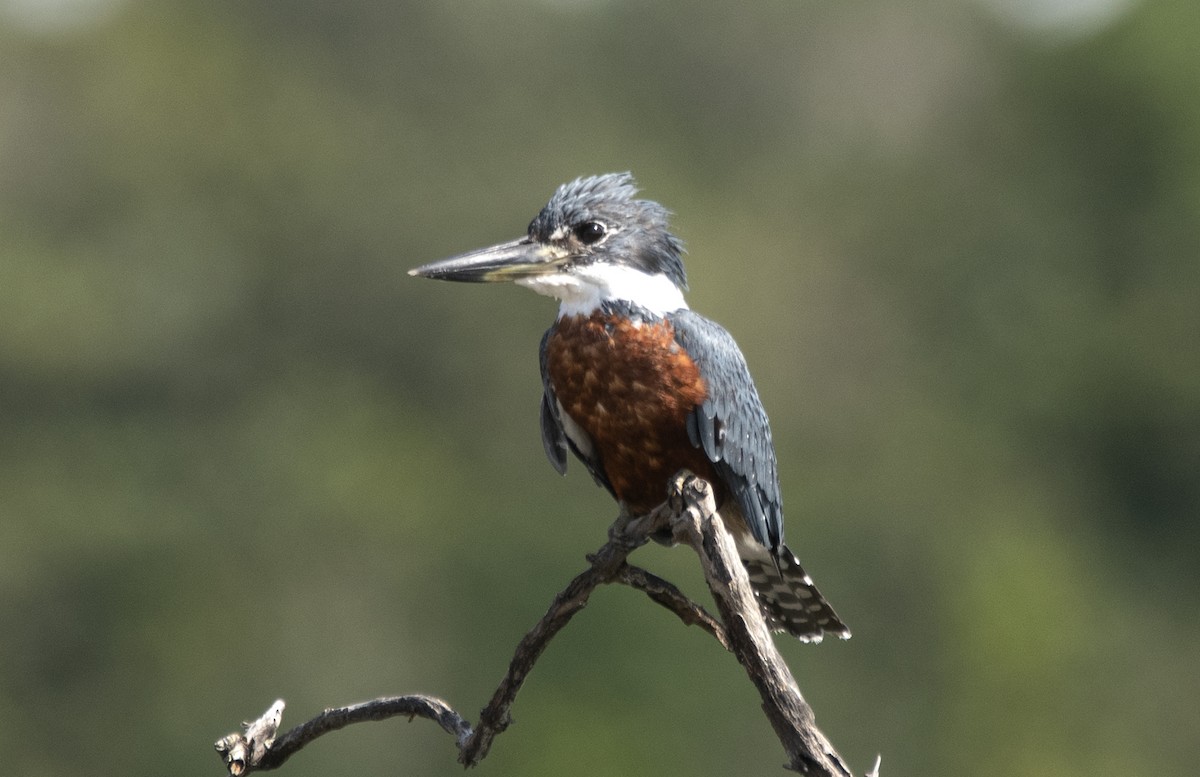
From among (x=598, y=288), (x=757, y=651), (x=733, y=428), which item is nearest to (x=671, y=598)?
(x=757, y=651)

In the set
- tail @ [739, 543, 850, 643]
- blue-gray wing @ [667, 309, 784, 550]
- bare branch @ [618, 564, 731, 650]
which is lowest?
bare branch @ [618, 564, 731, 650]

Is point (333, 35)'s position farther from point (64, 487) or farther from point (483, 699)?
point (483, 699)

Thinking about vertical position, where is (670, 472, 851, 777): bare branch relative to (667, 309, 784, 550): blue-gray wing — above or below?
below

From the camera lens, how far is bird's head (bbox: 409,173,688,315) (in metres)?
7.50

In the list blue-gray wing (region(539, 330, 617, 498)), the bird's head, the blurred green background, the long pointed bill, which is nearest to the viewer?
the long pointed bill

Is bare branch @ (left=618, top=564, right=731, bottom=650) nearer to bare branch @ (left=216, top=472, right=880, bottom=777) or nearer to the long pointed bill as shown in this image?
bare branch @ (left=216, top=472, right=880, bottom=777)

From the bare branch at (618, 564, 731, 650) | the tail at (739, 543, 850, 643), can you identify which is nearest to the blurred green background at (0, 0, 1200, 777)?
the tail at (739, 543, 850, 643)

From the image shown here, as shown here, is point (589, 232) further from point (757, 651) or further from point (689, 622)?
point (757, 651)

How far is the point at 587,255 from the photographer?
24.8 feet

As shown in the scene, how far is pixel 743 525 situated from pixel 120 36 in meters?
44.3

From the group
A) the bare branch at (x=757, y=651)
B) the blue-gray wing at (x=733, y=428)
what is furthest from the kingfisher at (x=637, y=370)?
the bare branch at (x=757, y=651)

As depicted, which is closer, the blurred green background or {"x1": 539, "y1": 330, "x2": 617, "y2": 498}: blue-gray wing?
{"x1": 539, "y1": 330, "x2": 617, "y2": 498}: blue-gray wing

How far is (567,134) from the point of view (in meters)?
42.7

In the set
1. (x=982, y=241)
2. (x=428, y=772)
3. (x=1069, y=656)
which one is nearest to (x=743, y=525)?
(x=428, y=772)
